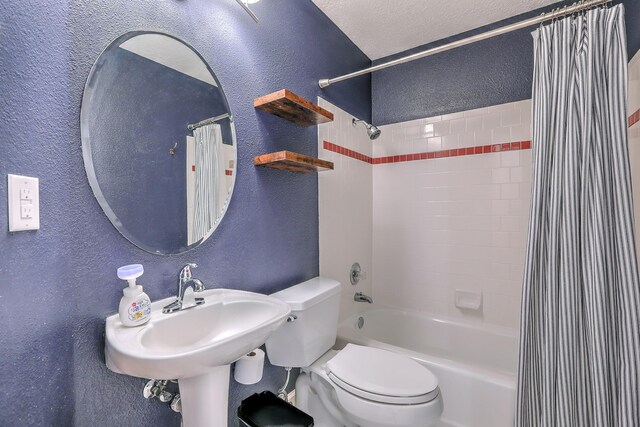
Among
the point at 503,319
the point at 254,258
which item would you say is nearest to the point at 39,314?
the point at 254,258

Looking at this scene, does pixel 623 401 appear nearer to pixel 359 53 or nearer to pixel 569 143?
pixel 569 143

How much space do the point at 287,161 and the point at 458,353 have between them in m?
1.79

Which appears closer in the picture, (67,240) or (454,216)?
(67,240)

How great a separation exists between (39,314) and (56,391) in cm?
22

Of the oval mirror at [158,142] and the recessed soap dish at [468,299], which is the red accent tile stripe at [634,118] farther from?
the oval mirror at [158,142]

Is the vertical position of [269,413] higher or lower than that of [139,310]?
lower

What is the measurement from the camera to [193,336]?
104 cm

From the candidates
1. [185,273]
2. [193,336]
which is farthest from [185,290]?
[193,336]

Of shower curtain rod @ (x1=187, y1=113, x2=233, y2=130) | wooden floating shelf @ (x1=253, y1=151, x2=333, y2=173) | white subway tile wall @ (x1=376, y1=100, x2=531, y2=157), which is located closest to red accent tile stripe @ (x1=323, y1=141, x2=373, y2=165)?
white subway tile wall @ (x1=376, y1=100, x2=531, y2=157)

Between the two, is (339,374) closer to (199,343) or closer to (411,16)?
(199,343)

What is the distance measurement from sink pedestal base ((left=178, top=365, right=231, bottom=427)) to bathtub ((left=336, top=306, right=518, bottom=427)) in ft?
3.14

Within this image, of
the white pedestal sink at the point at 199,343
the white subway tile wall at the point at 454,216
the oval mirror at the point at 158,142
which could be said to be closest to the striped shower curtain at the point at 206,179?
the oval mirror at the point at 158,142

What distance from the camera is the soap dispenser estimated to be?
2.87ft

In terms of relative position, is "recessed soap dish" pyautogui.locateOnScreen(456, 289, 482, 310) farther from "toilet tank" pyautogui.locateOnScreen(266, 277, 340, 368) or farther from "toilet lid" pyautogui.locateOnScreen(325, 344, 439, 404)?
"toilet tank" pyautogui.locateOnScreen(266, 277, 340, 368)
